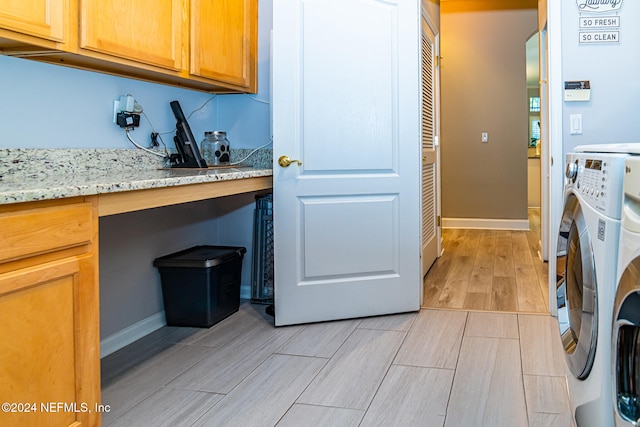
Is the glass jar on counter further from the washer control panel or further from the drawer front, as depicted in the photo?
the washer control panel

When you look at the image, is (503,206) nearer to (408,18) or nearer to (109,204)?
(408,18)

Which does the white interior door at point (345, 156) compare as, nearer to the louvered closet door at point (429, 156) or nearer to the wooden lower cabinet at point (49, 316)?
the louvered closet door at point (429, 156)

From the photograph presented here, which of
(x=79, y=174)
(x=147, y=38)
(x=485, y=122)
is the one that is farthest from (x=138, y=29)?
(x=485, y=122)

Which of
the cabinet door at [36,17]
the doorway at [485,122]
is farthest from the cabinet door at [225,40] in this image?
the doorway at [485,122]

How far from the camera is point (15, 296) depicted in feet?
4.53

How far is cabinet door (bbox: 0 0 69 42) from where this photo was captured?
1.68 meters

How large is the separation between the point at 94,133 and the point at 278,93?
3.08 feet

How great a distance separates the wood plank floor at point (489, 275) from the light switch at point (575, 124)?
1031 millimetres

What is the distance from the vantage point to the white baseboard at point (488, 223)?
6422mm

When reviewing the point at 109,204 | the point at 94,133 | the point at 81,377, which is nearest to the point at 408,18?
the point at 94,133

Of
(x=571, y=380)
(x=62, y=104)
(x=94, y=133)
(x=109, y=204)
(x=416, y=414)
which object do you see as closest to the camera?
(x=571, y=380)

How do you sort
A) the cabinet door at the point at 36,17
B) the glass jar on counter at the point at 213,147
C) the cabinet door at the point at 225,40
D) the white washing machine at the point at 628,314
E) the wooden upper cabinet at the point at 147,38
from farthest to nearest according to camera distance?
1. the glass jar on counter at the point at 213,147
2. the cabinet door at the point at 225,40
3. the wooden upper cabinet at the point at 147,38
4. the cabinet door at the point at 36,17
5. the white washing machine at the point at 628,314

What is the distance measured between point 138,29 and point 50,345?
4.47ft

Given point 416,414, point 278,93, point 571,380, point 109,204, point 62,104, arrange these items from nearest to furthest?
point 571,380, point 109,204, point 416,414, point 62,104, point 278,93
